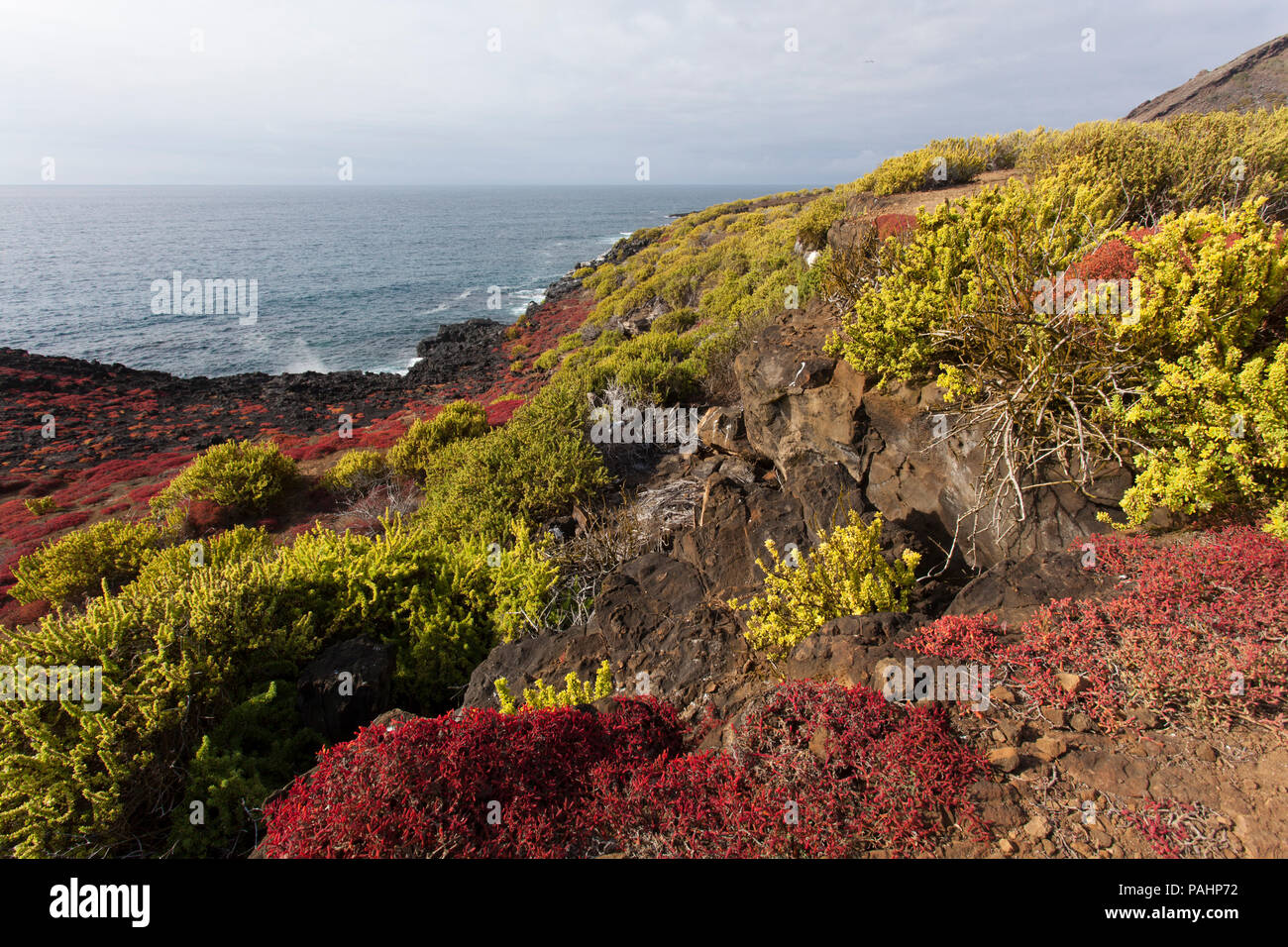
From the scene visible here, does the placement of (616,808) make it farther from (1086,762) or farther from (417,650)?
(417,650)

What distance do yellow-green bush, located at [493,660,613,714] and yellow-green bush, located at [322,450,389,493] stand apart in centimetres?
979

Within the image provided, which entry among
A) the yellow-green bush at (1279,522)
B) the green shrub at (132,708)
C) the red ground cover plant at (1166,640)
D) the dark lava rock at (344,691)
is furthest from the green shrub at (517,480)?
the yellow-green bush at (1279,522)

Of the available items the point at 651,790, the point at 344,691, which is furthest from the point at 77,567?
the point at 651,790

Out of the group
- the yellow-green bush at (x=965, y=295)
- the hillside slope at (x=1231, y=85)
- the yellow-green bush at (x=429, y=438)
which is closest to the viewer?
the yellow-green bush at (x=965, y=295)

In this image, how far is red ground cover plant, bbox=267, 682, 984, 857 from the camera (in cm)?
269

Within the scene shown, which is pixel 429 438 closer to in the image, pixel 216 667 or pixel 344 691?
pixel 216 667

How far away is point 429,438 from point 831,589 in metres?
11.5

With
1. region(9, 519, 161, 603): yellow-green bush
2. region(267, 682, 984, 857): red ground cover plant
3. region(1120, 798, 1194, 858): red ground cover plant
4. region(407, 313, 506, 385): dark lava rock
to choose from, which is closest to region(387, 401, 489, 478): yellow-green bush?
region(9, 519, 161, 603): yellow-green bush

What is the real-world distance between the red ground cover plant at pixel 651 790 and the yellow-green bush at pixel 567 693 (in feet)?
2.77

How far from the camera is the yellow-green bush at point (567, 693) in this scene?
4.34 metres

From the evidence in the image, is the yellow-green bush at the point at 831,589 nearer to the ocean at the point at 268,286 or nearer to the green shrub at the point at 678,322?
the green shrub at the point at 678,322
